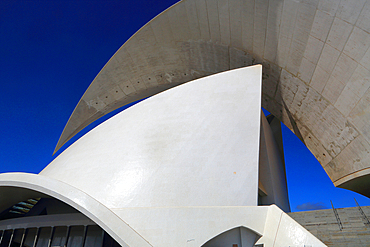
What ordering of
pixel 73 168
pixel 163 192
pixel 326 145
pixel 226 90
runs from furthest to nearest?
1. pixel 326 145
2. pixel 226 90
3. pixel 73 168
4. pixel 163 192

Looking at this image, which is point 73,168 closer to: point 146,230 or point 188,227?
point 146,230

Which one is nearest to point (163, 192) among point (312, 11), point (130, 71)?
point (312, 11)

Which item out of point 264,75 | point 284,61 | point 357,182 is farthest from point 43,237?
point 357,182

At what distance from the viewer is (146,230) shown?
475 centimetres

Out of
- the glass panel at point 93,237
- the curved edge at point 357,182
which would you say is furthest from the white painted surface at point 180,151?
the curved edge at point 357,182

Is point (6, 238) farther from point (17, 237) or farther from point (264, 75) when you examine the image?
point (264, 75)

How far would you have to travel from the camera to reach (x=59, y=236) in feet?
20.0

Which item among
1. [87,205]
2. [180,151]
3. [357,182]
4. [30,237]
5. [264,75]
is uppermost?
[264,75]

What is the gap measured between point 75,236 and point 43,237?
1085 millimetres

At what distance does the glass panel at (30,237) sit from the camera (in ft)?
21.0

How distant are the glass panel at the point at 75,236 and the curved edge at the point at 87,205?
1686mm

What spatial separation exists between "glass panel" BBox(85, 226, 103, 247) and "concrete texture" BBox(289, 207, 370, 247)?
498 cm

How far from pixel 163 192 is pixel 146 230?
0.92 m

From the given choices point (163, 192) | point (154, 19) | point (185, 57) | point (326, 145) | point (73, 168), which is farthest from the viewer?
point (185, 57)
